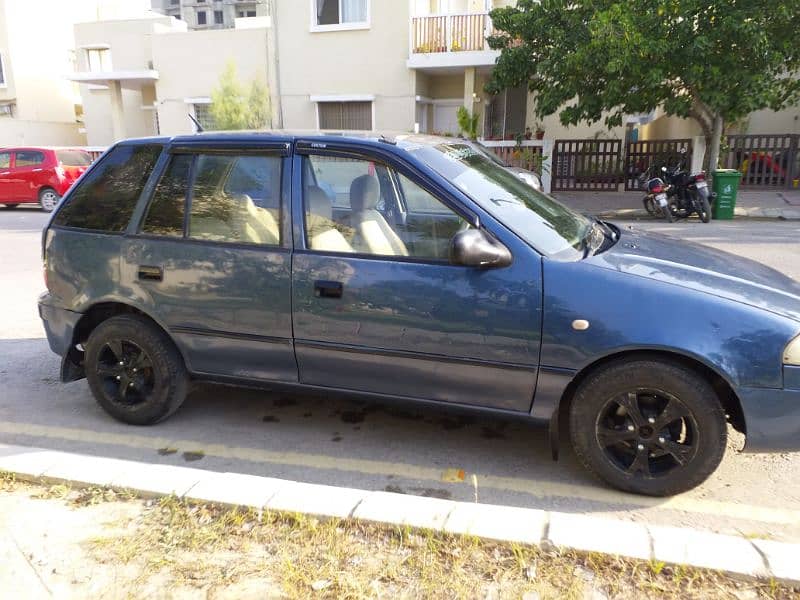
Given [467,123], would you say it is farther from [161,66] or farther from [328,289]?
[328,289]

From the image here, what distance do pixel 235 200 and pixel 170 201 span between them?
0.44 meters

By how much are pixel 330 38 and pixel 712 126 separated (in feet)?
36.2

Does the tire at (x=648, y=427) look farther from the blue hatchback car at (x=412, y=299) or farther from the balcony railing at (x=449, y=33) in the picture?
the balcony railing at (x=449, y=33)

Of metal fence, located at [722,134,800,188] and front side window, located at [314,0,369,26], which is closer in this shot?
metal fence, located at [722,134,800,188]

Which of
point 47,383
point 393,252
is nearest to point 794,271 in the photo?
point 393,252

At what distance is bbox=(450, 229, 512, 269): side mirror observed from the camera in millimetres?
2975

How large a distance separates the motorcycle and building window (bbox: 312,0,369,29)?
10.3 metres

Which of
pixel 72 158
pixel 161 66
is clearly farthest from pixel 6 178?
pixel 161 66

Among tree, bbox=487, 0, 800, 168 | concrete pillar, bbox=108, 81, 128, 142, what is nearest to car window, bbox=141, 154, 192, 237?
tree, bbox=487, 0, 800, 168

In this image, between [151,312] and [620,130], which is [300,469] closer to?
[151,312]

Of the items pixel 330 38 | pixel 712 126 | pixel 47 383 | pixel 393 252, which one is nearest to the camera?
pixel 393 252

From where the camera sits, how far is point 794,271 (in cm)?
773

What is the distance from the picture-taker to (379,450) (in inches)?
145

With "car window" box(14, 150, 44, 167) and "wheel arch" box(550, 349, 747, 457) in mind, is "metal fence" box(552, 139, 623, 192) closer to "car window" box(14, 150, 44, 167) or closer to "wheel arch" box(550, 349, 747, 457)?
"car window" box(14, 150, 44, 167)
